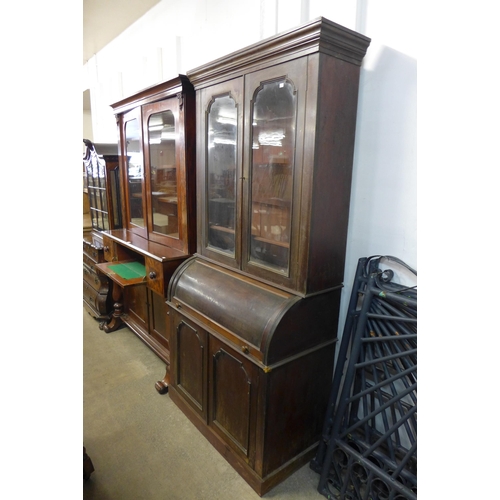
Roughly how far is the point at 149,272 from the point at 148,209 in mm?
577

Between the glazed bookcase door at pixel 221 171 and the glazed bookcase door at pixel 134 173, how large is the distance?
86 centimetres

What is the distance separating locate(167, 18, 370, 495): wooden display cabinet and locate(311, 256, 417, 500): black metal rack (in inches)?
5.2

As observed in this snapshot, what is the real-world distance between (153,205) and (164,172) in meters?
0.30

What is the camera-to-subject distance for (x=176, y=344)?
2.16 meters

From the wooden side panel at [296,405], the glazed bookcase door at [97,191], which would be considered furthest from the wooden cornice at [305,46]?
the glazed bookcase door at [97,191]

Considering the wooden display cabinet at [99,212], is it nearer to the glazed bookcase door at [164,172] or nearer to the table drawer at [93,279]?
the table drawer at [93,279]

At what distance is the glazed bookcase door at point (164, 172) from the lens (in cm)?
226

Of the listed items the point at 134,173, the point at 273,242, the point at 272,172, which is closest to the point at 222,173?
the point at 272,172

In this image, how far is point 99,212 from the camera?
3.64 meters

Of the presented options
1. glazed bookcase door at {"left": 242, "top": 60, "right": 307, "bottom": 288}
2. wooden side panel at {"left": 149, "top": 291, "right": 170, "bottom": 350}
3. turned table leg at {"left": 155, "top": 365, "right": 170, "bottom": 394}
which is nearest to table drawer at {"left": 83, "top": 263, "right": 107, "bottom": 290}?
wooden side panel at {"left": 149, "top": 291, "right": 170, "bottom": 350}

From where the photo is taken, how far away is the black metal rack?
4.69 ft

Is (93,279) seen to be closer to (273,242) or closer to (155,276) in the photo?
(155,276)

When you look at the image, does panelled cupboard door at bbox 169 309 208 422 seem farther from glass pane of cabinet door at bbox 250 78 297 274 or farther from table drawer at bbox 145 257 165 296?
glass pane of cabinet door at bbox 250 78 297 274
